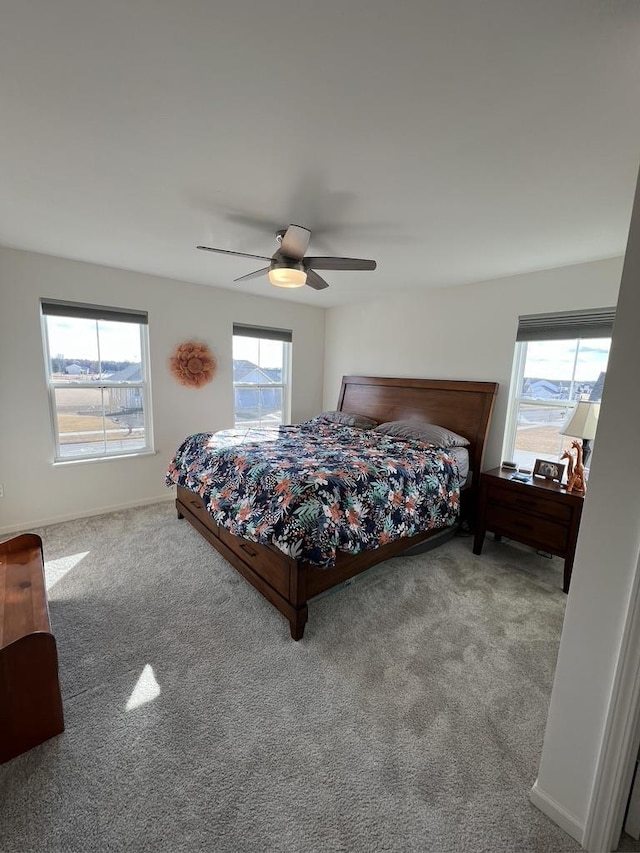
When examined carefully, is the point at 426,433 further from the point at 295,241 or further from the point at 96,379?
the point at 96,379

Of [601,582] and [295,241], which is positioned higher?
[295,241]

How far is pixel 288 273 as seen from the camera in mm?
2254

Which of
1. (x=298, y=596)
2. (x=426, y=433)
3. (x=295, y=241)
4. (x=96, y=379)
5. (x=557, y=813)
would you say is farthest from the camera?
(x=96, y=379)

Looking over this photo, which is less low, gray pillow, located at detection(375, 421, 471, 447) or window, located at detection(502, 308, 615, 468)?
window, located at detection(502, 308, 615, 468)

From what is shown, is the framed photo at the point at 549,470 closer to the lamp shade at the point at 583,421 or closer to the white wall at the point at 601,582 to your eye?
the lamp shade at the point at 583,421

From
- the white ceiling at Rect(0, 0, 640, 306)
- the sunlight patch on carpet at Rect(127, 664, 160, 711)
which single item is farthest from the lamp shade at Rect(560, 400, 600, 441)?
the sunlight patch on carpet at Rect(127, 664, 160, 711)

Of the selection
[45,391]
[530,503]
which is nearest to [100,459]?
[45,391]

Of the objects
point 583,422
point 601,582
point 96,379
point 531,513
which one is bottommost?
point 531,513

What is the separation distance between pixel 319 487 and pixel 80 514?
274 centimetres

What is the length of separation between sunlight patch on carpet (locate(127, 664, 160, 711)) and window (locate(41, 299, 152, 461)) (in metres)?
2.46

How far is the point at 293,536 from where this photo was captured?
6.41 feet

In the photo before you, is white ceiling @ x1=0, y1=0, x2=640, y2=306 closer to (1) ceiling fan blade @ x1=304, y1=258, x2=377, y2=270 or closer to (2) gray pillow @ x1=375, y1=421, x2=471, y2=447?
(1) ceiling fan blade @ x1=304, y1=258, x2=377, y2=270

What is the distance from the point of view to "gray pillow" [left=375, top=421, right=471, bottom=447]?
3318mm

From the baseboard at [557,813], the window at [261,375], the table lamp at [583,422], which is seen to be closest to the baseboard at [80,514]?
the window at [261,375]
